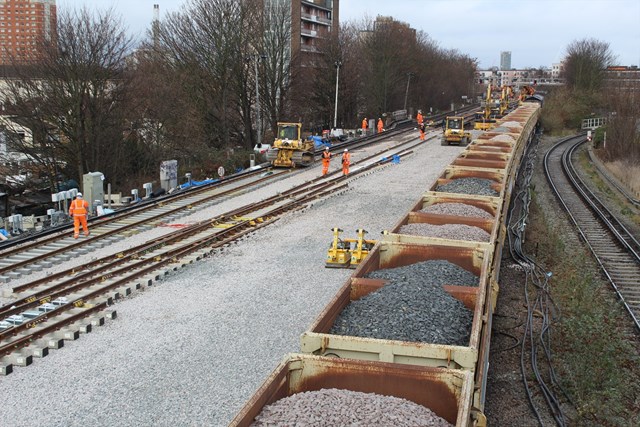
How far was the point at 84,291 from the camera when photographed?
12.8m

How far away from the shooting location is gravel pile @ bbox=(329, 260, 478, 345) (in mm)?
6887

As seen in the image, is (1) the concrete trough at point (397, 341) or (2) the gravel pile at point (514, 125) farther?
(2) the gravel pile at point (514, 125)

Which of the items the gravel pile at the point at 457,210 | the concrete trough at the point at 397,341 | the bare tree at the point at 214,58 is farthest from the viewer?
the bare tree at the point at 214,58

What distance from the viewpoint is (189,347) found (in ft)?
33.6

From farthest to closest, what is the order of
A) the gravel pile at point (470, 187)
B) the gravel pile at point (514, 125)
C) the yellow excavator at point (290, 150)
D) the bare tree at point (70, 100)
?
the gravel pile at point (514, 125)
the yellow excavator at point (290, 150)
the bare tree at point (70, 100)
the gravel pile at point (470, 187)

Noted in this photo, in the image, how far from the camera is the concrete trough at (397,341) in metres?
6.18

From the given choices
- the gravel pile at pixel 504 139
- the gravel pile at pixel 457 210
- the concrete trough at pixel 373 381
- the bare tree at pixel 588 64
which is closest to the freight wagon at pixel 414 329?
the concrete trough at pixel 373 381

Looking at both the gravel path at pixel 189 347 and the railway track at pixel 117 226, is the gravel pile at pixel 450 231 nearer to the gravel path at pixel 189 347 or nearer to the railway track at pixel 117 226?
the gravel path at pixel 189 347

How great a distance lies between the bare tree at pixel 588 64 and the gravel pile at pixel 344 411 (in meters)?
72.1

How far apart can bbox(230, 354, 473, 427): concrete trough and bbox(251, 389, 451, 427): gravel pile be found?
21 cm

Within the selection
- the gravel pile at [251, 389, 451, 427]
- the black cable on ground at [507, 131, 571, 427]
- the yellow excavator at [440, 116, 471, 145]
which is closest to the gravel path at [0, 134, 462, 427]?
the gravel pile at [251, 389, 451, 427]

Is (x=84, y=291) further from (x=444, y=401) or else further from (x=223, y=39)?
(x=223, y=39)

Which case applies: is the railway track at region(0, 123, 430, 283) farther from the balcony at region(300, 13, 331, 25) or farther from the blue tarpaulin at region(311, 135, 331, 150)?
the balcony at region(300, 13, 331, 25)

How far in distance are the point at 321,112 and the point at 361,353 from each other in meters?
51.3
